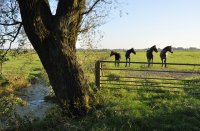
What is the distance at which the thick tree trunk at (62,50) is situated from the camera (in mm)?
13438

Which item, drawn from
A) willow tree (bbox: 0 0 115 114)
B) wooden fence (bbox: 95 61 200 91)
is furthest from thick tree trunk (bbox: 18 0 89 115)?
wooden fence (bbox: 95 61 200 91)

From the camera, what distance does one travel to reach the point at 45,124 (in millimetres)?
13062

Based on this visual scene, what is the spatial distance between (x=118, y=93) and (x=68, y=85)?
147 inches

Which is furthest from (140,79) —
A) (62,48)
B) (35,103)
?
(62,48)

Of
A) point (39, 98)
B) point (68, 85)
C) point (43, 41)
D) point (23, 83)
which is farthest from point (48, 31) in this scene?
point (23, 83)

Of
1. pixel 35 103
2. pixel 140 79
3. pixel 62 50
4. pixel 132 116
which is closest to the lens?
pixel 132 116

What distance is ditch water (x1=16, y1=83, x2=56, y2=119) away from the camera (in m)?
16.7

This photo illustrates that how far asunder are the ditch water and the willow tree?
164 centimetres

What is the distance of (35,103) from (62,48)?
293 inches

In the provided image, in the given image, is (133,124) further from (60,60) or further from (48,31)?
(48,31)

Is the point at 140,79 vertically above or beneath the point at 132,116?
above

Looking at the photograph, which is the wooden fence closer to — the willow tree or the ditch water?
the ditch water

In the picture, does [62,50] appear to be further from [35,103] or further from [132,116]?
[35,103]

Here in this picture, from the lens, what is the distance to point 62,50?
13.5 m
